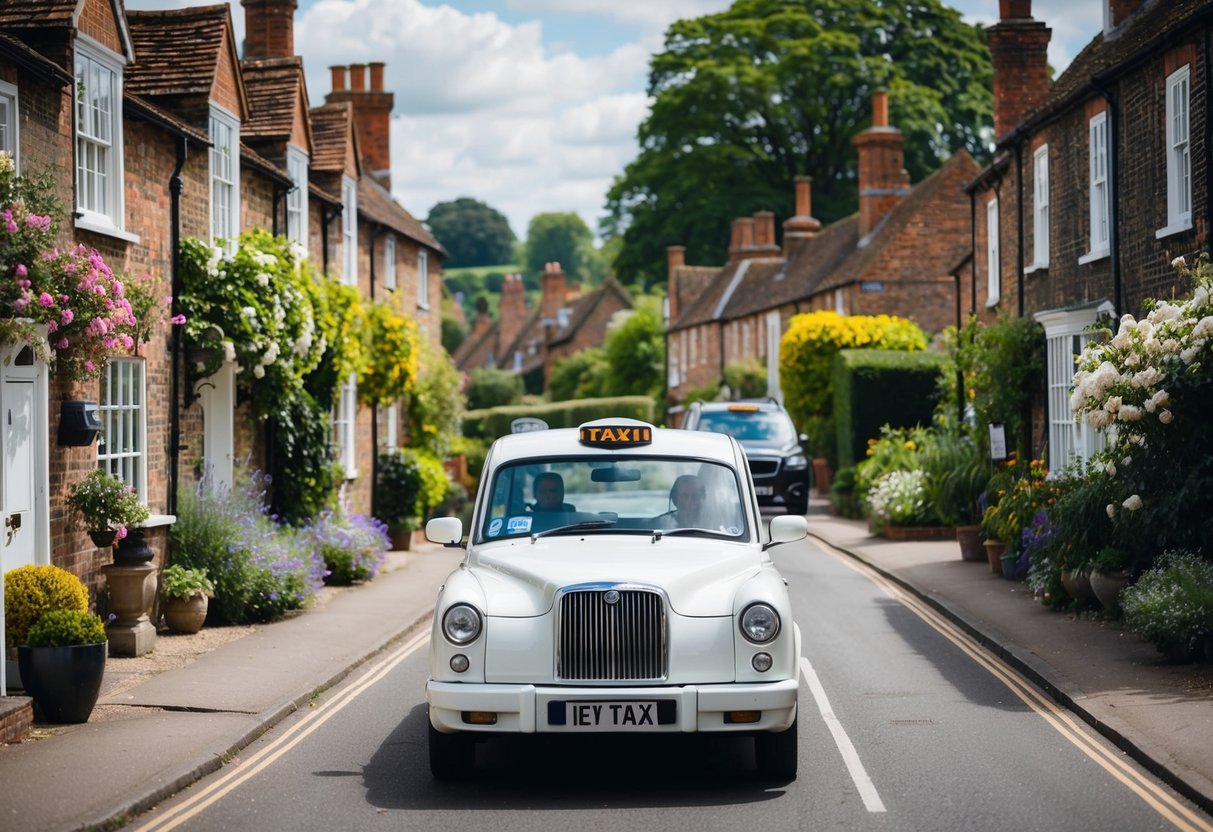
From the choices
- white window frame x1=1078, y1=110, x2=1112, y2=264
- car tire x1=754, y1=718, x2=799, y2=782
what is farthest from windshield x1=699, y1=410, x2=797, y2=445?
car tire x1=754, y1=718, x2=799, y2=782

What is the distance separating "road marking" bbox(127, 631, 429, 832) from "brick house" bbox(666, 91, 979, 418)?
21.8m

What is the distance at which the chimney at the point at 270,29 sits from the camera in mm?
22156

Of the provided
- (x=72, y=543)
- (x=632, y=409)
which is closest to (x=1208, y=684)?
(x=72, y=543)

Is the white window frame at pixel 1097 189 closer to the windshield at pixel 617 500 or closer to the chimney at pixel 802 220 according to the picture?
the windshield at pixel 617 500

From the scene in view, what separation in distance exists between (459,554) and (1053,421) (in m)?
9.81

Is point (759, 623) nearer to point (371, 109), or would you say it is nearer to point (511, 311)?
point (371, 109)

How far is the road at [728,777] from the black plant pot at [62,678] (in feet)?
4.20

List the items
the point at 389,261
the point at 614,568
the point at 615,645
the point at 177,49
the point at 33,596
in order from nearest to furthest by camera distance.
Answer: the point at 615,645 < the point at 614,568 < the point at 33,596 < the point at 177,49 < the point at 389,261

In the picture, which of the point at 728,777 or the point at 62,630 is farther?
the point at 62,630

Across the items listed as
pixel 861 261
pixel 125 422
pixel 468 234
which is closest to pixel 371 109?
pixel 861 261

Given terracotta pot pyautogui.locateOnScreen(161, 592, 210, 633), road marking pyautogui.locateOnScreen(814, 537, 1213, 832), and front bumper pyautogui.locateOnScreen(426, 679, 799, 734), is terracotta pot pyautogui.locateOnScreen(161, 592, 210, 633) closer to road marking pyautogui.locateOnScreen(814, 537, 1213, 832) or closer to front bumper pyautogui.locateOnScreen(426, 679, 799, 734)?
road marking pyautogui.locateOnScreen(814, 537, 1213, 832)

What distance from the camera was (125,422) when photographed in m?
14.3

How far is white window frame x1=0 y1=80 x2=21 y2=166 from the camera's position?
11.6 meters

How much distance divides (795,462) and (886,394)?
598 centimetres
